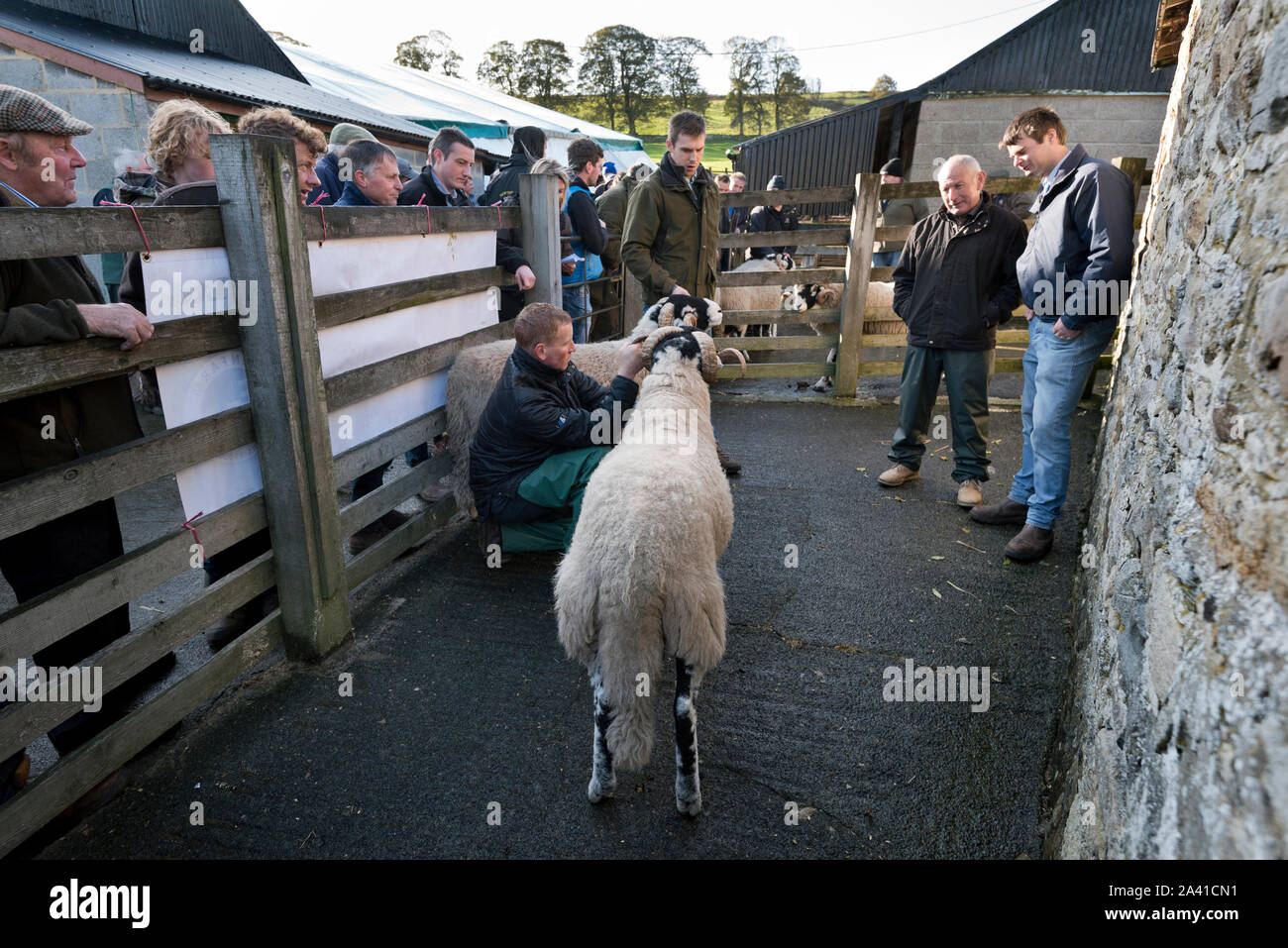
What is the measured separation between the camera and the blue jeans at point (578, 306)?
6832 mm

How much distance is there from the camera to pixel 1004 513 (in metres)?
4.73

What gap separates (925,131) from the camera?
50.9 ft

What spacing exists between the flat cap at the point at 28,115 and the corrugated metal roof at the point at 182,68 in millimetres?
7344

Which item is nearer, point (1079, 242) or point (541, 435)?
point (541, 435)

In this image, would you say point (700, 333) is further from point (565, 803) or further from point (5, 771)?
point (5, 771)

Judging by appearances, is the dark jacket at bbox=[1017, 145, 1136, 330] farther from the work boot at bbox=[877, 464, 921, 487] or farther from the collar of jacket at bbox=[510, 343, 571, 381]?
Result: the collar of jacket at bbox=[510, 343, 571, 381]

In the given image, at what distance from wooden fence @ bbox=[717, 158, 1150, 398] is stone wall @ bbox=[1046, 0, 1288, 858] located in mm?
4892

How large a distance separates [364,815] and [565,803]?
712 mm

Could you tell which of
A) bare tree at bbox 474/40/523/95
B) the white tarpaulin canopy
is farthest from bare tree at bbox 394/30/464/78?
the white tarpaulin canopy

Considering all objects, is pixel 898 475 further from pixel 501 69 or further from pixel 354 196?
pixel 501 69

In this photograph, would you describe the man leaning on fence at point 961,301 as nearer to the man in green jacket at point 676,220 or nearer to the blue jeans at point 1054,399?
the blue jeans at point 1054,399

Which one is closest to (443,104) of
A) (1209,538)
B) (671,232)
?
(671,232)

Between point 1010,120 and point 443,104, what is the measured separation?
46.2ft

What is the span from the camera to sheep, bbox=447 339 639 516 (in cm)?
439
